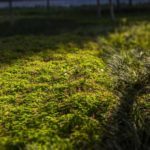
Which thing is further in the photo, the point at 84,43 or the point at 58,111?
the point at 84,43

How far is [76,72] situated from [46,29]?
919 cm

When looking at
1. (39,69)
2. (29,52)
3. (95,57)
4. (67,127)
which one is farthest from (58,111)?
(29,52)

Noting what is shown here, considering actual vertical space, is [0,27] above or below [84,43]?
below

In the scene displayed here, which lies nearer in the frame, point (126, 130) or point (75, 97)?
point (126, 130)

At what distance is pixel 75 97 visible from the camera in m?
6.24

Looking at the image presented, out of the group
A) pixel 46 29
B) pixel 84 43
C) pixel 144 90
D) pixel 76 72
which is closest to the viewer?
pixel 144 90

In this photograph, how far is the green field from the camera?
5262 millimetres

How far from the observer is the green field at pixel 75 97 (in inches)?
207

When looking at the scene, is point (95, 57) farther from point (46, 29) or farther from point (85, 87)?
point (46, 29)

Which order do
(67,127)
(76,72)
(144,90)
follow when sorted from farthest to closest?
(76,72)
(144,90)
(67,127)

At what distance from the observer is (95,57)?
29.6 ft

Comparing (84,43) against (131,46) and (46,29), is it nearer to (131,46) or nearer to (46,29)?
(131,46)

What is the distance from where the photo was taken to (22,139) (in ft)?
16.8

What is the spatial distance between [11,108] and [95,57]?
11.0ft
